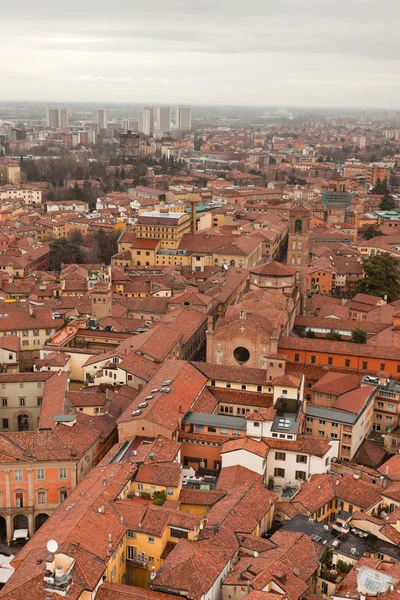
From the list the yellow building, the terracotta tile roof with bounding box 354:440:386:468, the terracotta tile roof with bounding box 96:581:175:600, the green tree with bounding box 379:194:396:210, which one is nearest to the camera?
the terracotta tile roof with bounding box 96:581:175:600

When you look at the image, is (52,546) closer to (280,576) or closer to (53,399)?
(280,576)

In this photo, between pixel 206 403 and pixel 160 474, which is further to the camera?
pixel 206 403

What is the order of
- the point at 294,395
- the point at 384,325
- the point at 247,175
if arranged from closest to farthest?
the point at 294,395 → the point at 384,325 → the point at 247,175

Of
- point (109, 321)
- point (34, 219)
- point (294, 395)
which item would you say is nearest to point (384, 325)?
point (294, 395)

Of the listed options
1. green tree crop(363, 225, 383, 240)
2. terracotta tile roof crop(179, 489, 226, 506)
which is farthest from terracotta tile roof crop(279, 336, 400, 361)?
green tree crop(363, 225, 383, 240)

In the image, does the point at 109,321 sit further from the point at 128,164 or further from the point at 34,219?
the point at 128,164

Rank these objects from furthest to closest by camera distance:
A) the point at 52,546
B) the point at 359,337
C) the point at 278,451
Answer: the point at 359,337 → the point at 278,451 → the point at 52,546

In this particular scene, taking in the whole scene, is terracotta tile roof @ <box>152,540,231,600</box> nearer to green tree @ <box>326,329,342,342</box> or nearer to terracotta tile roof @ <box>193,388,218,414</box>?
terracotta tile roof @ <box>193,388,218,414</box>

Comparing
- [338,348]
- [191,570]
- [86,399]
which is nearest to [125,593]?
[191,570]

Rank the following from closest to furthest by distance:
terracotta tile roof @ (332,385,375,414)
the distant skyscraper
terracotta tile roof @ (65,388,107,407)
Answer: terracotta tile roof @ (332,385,375,414) < terracotta tile roof @ (65,388,107,407) < the distant skyscraper
